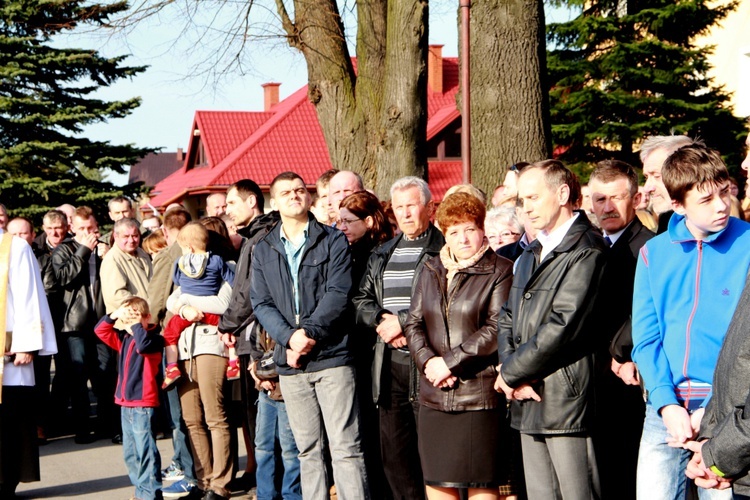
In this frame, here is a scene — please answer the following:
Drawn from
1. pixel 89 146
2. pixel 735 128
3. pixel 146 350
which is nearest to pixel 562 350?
pixel 146 350

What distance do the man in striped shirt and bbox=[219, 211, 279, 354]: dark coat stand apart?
110cm

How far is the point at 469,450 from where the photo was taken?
18.3 feet

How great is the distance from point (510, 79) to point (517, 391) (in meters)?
4.87

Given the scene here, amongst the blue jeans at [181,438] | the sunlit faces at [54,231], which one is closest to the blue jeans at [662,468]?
the blue jeans at [181,438]

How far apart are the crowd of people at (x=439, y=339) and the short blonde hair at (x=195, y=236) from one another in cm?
2

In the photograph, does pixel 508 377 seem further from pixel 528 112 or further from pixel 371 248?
pixel 528 112

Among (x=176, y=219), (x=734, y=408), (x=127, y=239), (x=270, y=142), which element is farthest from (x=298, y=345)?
(x=270, y=142)

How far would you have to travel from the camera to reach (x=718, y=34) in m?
22.7

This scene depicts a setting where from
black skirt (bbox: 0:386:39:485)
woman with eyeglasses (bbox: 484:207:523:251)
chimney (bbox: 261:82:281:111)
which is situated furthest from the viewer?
chimney (bbox: 261:82:281:111)

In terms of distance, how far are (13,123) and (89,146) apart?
1981 millimetres

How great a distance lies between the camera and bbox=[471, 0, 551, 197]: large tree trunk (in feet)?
30.7

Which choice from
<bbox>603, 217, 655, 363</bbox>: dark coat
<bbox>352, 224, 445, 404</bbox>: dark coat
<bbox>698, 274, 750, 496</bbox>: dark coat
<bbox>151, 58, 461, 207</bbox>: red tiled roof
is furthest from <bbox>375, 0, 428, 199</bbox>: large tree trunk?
<bbox>151, 58, 461, 207</bbox>: red tiled roof

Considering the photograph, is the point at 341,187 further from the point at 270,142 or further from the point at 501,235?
the point at 270,142

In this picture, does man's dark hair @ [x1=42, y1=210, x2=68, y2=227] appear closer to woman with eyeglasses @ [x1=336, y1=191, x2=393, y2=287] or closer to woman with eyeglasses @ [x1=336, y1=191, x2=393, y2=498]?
woman with eyeglasses @ [x1=336, y1=191, x2=393, y2=498]
